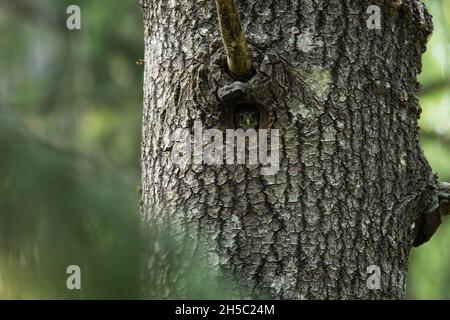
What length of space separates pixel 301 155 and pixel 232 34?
38 centimetres

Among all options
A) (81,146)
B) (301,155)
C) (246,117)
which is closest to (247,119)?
(246,117)

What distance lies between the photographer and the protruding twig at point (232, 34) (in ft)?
6.49

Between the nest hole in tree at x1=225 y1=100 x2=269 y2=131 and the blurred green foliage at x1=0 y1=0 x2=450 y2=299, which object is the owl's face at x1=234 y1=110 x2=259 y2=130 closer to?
the nest hole in tree at x1=225 y1=100 x2=269 y2=131

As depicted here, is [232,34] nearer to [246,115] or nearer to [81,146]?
[246,115]

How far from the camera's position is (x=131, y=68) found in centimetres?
514

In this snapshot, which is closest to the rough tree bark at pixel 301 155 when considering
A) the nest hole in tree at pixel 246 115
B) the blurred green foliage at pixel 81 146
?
the nest hole in tree at pixel 246 115

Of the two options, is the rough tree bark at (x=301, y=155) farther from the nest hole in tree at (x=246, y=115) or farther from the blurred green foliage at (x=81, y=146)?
the blurred green foliage at (x=81, y=146)

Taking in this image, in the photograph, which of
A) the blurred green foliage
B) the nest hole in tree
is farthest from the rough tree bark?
the blurred green foliage

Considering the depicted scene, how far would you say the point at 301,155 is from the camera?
2.10 metres

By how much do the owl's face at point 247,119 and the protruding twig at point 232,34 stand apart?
0.14m

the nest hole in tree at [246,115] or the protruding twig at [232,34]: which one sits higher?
the protruding twig at [232,34]

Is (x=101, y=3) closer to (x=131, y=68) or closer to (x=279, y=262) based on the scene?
(x=131, y=68)

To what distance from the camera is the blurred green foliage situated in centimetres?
128
